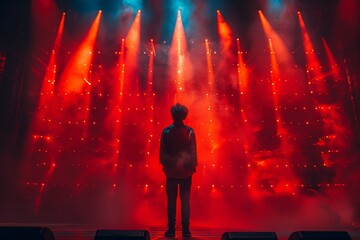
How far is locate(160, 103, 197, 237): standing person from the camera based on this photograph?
2.79 meters

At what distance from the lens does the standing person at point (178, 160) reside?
2785 millimetres

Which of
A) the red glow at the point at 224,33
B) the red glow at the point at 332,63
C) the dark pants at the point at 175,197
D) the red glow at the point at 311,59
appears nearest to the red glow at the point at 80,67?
the red glow at the point at 224,33

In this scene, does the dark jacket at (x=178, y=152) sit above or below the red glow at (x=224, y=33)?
below

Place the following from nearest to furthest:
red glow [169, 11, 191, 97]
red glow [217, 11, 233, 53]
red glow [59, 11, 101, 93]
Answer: red glow [59, 11, 101, 93] → red glow [169, 11, 191, 97] → red glow [217, 11, 233, 53]

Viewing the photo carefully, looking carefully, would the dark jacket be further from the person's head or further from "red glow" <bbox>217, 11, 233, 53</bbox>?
"red glow" <bbox>217, 11, 233, 53</bbox>

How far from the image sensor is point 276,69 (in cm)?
669

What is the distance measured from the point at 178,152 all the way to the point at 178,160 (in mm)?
97

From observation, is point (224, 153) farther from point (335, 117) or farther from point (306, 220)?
point (335, 117)

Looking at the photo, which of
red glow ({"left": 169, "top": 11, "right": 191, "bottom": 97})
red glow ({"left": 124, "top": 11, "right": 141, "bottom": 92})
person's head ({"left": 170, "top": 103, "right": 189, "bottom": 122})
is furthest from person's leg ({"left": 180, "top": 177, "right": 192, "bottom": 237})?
red glow ({"left": 124, "top": 11, "right": 141, "bottom": 92})

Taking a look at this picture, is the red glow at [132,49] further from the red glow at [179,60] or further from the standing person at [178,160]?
the standing person at [178,160]

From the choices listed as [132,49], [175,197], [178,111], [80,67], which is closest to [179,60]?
[132,49]

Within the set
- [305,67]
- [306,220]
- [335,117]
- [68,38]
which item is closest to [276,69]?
[305,67]

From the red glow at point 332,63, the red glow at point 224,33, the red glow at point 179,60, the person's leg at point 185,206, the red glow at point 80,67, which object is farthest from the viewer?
the red glow at point 224,33

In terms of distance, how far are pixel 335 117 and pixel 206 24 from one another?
383 cm
